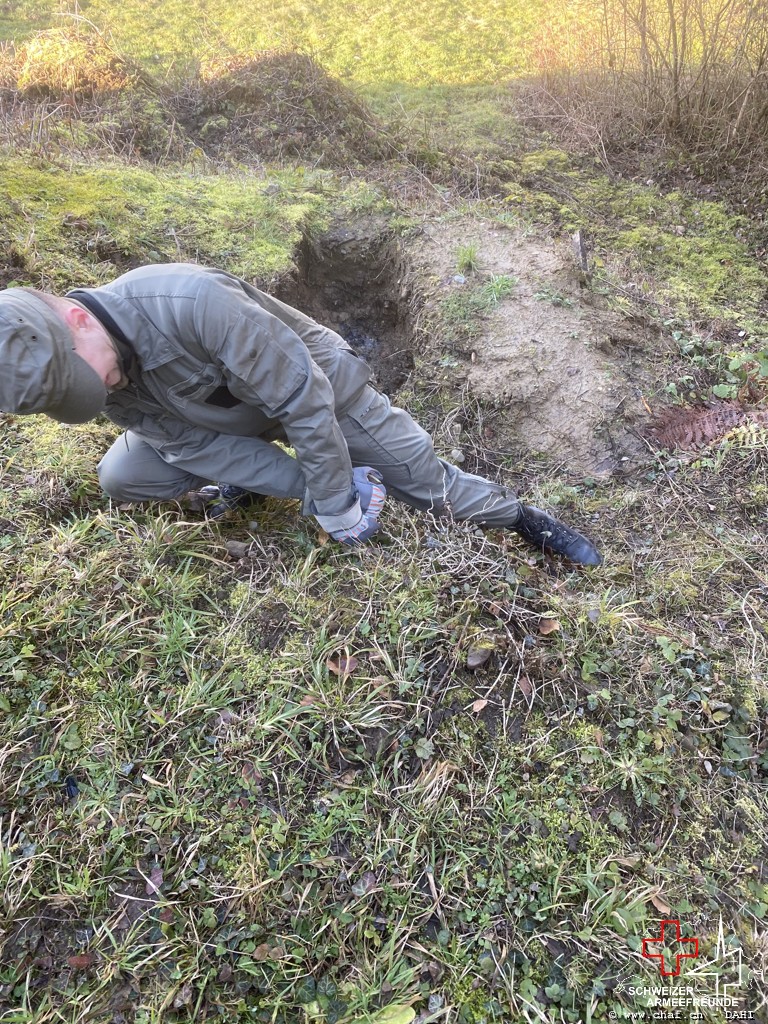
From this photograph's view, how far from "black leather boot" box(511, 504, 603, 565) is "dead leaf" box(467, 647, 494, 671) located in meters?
1.01

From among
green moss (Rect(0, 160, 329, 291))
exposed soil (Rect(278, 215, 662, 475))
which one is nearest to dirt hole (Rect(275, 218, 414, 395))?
exposed soil (Rect(278, 215, 662, 475))

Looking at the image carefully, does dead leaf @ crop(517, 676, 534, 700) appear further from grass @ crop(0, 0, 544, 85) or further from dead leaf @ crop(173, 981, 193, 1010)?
grass @ crop(0, 0, 544, 85)

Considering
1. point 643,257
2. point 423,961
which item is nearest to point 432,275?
point 643,257

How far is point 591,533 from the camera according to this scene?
348 cm

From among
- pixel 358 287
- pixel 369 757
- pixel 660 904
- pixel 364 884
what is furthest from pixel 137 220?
pixel 660 904

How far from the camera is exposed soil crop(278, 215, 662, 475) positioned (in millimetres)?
3957

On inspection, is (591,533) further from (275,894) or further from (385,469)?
(275,894)

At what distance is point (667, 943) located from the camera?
1902mm

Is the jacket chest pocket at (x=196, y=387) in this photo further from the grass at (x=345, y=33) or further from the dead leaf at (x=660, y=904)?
the grass at (x=345, y=33)

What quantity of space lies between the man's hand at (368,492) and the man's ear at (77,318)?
1278mm

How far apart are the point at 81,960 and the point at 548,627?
2042 millimetres

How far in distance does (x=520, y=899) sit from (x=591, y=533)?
2.10m

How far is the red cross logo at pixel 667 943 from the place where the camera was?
1.86 m

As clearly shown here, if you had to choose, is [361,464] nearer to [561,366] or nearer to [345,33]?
[561,366]
